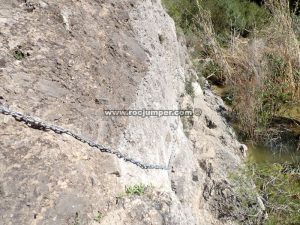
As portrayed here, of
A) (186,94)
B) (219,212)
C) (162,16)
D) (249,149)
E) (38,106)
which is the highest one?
(162,16)

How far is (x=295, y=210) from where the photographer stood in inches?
139

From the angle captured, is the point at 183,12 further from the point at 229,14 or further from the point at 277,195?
the point at 277,195

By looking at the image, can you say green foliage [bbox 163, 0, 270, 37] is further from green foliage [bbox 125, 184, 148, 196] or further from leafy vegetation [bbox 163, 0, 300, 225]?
green foliage [bbox 125, 184, 148, 196]

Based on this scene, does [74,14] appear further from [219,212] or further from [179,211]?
[219,212]

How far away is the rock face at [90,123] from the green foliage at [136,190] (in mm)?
30

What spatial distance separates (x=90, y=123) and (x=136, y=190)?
0.50 meters

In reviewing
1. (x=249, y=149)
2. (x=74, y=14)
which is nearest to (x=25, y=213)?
(x=74, y=14)

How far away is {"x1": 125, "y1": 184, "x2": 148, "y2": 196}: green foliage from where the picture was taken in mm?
2271

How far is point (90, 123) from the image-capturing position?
2400mm

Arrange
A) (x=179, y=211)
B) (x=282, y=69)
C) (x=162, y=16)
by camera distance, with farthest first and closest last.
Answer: (x=282, y=69), (x=162, y=16), (x=179, y=211)

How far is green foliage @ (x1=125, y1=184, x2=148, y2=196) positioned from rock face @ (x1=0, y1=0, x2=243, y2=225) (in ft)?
0.10

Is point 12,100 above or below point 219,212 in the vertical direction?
above

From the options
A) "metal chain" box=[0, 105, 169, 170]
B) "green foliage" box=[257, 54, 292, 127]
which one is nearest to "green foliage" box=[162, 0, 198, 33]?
"green foliage" box=[257, 54, 292, 127]

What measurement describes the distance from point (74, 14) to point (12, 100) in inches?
33.0
